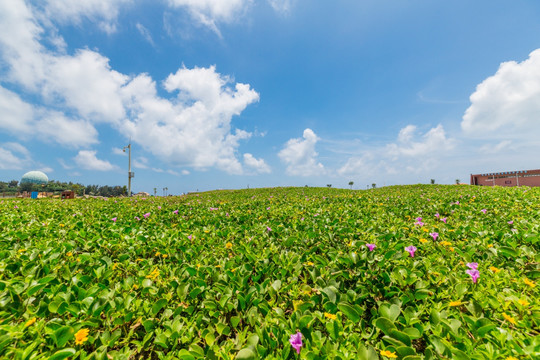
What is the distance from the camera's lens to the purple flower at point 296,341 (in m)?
1.49

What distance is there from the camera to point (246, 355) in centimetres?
136

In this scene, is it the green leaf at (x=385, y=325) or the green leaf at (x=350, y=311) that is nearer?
the green leaf at (x=385, y=325)

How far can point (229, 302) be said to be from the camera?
1.99 meters

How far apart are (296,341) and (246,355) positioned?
0.33 meters

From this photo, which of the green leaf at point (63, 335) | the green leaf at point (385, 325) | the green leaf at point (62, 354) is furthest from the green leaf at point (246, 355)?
the green leaf at point (63, 335)

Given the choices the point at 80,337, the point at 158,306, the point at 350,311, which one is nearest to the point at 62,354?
the point at 80,337

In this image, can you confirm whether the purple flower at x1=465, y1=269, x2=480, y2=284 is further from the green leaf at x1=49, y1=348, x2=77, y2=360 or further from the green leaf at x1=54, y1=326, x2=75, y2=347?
the green leaf at x1=54, y1=326, x2=75, y2=347

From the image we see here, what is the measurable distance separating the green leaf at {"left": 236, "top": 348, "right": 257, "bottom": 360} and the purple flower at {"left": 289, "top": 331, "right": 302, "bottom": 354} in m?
0.26

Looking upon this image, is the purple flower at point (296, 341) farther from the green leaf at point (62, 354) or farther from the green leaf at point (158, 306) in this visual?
the green leaf at point (62, 354)

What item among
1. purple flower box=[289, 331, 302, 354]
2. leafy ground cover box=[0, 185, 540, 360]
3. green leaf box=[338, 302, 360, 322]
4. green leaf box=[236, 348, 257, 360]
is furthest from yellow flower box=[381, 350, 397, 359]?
green leaf box=[236, 348, 257, 360]

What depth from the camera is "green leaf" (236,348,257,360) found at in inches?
53.4

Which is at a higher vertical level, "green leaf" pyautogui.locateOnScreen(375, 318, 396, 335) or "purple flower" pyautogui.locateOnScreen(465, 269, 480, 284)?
"purple flower" pyautogui.locateOnScreen(465, 269, 480, 284)

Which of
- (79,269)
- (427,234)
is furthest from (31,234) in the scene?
(427,234)

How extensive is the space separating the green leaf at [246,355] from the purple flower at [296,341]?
10.2 inches
